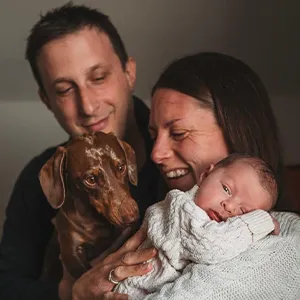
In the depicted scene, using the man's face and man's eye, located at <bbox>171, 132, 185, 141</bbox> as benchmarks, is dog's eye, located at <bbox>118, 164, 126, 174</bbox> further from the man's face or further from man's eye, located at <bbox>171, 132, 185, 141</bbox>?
the man's face

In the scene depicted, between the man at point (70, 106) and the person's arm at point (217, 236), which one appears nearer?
the person's arm at point (217, 236)

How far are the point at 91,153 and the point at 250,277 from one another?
42 cm

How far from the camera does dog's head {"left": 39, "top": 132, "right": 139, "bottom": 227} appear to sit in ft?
4.24

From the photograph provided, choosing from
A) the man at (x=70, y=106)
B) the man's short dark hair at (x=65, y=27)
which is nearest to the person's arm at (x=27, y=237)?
the man at (x=70, y=106)

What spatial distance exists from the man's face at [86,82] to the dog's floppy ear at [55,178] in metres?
0.32

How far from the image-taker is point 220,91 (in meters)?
1.47

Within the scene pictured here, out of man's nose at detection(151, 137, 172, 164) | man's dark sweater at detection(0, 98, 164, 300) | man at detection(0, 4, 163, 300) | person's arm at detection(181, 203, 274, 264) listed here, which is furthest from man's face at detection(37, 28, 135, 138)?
person's arm at detection(181, 203, 274, 264)

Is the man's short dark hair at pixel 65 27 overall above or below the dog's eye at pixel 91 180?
above

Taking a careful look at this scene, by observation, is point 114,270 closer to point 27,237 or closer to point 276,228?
point 276,228

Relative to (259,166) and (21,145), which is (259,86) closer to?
(259,166)

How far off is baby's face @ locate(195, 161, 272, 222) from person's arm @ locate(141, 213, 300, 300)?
79 millimetres

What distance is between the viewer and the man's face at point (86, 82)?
167cm

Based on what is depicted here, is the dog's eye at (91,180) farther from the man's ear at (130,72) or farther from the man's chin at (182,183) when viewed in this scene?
the man's ear at (130,72)

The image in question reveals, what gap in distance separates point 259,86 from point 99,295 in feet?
2.08
